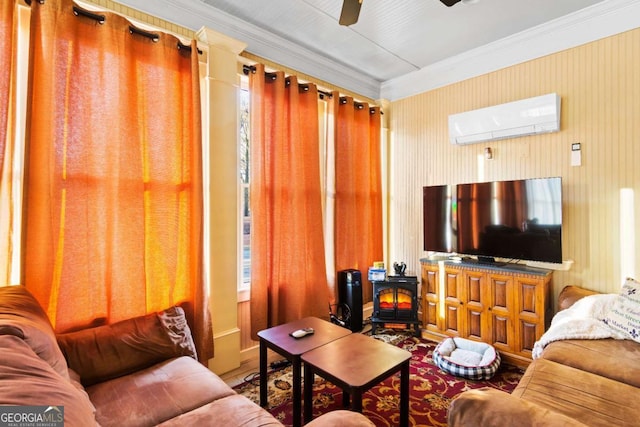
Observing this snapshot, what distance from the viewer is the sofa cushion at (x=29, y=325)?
1150 mm

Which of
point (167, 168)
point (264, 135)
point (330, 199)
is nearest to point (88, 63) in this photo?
point (167, 168)

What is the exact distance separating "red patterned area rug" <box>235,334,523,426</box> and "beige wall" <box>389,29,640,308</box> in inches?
49.4

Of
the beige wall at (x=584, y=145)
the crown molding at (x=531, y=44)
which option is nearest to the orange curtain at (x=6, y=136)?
the crown molding at (x=531, y=44)

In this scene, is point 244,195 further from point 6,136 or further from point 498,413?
point 498,413

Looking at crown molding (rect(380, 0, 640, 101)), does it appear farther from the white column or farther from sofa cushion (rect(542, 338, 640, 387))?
sofa cushion (rect(542, 338, 640, 387))

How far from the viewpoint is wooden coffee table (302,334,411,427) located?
5.17 ft

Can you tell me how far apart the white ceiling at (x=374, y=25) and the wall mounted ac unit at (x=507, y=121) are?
61cm

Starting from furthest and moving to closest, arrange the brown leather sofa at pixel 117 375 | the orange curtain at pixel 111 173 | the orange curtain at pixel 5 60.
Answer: the orange curtain at pixel 111 173, the orange curtain at pixel 5 60, the brown leather sofa at pixel 117 375

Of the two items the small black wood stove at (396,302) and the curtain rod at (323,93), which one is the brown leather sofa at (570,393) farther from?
the curtain rod at (323,93)

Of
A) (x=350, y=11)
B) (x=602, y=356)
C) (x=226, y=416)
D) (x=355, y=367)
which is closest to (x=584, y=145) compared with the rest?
(x=602, y=356)

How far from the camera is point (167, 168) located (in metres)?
2.28

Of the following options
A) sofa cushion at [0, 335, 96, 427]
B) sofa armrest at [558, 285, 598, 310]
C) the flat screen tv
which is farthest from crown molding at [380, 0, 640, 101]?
sofa cushion at [0, 335, 96, 427]

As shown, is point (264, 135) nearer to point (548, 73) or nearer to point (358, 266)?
point (358, 266)

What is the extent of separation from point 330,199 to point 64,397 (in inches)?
113
